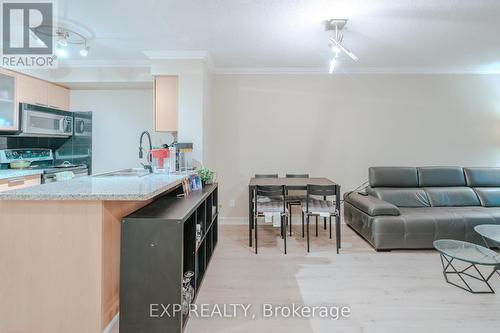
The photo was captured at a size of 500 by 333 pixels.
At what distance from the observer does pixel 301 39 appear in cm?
307

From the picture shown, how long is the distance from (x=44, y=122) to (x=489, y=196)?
6414 millimetres

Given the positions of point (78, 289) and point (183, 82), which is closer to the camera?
point (78, 289)

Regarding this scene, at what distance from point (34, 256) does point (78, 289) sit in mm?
342

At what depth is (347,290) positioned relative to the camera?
237cm

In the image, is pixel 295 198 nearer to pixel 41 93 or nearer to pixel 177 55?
pixel 177 55

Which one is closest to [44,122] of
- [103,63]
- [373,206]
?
[103,63]

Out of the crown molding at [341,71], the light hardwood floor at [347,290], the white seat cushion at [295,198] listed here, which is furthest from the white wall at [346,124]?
the light hardwood floor at [347,290]

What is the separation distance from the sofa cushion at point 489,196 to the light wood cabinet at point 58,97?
643 centimetres

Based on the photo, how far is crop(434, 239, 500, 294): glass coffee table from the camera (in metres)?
2.26

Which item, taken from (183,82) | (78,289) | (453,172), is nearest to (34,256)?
(78,289)

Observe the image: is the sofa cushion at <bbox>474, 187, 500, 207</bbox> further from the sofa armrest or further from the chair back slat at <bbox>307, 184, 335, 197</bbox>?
the chair back slat at <bbox>307, 184, 335, 197</bbox>

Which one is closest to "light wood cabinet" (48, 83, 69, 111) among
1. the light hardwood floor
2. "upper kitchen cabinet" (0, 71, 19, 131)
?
"upper kitchen cabinet" (0, 71, 19, 131)

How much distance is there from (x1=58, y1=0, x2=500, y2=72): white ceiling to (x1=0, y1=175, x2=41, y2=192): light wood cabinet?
5.72 ft

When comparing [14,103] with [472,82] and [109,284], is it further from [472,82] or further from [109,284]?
[472,82]
